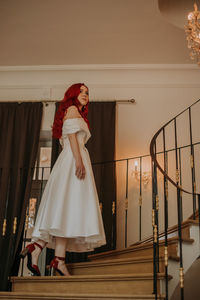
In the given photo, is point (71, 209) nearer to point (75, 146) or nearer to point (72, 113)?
point (75, 146)

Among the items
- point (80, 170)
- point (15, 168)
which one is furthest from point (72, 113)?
point (15, 168)

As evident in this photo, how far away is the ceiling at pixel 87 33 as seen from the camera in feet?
15.3

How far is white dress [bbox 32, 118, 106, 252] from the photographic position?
10.2 feet

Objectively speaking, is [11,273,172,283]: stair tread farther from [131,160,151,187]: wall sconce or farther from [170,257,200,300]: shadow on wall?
[131,160,151,187]: wall sconce

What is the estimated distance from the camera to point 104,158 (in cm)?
538

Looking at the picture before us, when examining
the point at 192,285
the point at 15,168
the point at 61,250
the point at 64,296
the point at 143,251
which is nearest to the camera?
the point at 64,296

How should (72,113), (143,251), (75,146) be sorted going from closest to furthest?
(75,146) < (72,113) < (143,251)

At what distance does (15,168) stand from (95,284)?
2.85 m

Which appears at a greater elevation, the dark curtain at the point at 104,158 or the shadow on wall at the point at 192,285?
the dark curtain at the point at 104,158

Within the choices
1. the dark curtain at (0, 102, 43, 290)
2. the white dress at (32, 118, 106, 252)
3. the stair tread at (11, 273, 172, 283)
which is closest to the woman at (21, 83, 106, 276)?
the white dress at (32, 118, 106, 252)

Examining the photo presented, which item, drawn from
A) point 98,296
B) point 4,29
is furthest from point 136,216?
point 4,29

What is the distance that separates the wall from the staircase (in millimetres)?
2444

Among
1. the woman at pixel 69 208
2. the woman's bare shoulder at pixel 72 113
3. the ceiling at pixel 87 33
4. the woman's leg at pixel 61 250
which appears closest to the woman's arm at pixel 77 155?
the woman at pixel 69 208

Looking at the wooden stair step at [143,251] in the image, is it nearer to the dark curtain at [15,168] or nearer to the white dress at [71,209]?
the white dress at [71,209]
